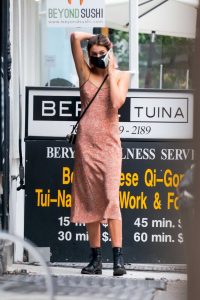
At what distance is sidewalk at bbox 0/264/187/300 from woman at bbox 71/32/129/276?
0.73 ft

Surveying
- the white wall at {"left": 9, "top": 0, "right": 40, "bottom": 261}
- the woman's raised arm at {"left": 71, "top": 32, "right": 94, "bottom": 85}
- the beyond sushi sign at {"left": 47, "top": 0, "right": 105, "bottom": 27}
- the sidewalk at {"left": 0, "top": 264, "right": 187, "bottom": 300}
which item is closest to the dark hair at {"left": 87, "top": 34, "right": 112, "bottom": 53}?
the woman's raised arm at {"left": 71, "top": 32, "right": 94, "bottom": 85}

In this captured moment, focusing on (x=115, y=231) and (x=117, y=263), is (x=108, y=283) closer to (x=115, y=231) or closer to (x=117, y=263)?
(x=117, y=263)

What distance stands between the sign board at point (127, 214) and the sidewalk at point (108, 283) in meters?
0.19

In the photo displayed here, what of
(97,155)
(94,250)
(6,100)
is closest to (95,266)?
(94,250)

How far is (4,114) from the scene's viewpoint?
8156 millimetres

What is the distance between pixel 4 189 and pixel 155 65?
1959cm

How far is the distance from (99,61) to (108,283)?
1.70 meters

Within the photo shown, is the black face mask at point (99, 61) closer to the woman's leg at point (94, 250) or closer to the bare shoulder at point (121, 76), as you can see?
the bare shoulder at point (121, 76)

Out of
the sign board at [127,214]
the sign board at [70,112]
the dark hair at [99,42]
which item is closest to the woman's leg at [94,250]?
the sign board at [127,214]

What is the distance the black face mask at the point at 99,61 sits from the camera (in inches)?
317

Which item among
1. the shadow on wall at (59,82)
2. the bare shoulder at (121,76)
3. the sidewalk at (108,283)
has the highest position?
the bare shoulder at (121,76)

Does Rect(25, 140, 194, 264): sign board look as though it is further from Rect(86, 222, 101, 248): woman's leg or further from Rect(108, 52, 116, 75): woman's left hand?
Rect(108, 52, 116, 75): woman's left hand

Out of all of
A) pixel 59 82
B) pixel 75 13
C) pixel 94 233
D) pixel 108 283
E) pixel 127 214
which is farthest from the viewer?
pixel 59 82

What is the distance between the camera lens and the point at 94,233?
322 inches
